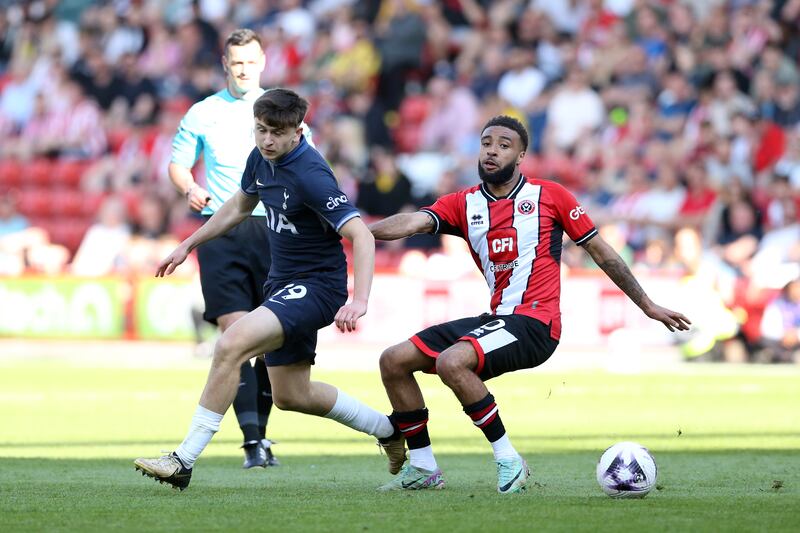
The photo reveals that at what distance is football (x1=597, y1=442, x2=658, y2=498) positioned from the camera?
7.14 m

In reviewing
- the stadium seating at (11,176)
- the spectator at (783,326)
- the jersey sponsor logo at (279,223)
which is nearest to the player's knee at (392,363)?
the jersey sponsor logo at (279,223)

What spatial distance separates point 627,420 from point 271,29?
15.9 m

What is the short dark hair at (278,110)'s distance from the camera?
299 inches

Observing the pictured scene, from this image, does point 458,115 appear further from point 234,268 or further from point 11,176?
point 234,268

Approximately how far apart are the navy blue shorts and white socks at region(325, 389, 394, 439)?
1.04 feet

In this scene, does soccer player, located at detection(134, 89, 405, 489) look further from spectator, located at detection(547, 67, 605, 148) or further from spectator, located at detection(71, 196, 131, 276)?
spectator, located at detection(71, 196, 131, 276)

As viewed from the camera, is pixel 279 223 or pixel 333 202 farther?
pixel 279 223

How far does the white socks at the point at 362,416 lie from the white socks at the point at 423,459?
0.26m

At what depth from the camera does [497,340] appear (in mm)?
7582

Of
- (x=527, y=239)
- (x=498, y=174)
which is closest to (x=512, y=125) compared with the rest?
(x=498, y=174)

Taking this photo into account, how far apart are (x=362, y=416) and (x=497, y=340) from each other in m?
0.96

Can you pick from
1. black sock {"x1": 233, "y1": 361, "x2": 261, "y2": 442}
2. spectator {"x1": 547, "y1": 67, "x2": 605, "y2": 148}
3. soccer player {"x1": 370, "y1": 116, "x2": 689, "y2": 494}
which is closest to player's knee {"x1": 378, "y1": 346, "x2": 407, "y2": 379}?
soccer player {"x1": 370, "y1": 116, "x2": 689, "y2": 494}

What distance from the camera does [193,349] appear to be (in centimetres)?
2083

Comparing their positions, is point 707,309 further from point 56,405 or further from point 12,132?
point 12,132
